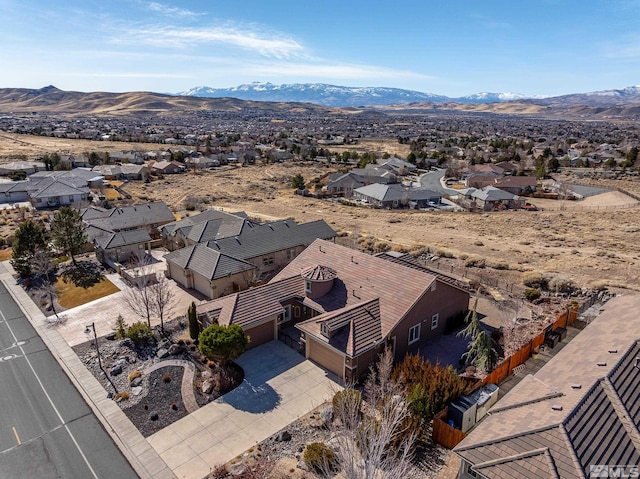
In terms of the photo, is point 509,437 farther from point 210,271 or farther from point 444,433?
point 210,271

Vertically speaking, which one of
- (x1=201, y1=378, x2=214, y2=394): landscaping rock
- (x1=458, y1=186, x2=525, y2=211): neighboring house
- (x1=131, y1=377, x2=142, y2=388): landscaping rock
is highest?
(x1=201, y1=378, x2=214, y2=394): landscaping rock

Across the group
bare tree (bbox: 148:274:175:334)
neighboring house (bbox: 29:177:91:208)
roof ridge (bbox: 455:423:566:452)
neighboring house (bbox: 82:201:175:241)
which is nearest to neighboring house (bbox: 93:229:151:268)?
neighboring house (bbox: 82:201:175:241)

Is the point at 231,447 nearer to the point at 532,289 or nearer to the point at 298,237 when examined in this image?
the point at 298,237

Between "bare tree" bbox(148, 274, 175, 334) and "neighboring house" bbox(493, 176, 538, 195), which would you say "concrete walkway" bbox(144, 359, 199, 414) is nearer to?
"bare tree" bbox(148, 274, 175, 334)

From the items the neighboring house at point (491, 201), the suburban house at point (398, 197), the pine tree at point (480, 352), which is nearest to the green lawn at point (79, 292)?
the pine tree at point (480, 352)

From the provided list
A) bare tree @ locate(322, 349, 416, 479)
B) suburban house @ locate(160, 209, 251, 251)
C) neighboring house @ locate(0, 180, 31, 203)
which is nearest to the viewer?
bare tree @ locate(322, 349, 416, 479)

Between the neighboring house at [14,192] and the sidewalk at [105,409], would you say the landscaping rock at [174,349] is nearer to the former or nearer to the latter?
the sidewalk at [105,409]

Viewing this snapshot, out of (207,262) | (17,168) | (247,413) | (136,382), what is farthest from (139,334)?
(17,168)
